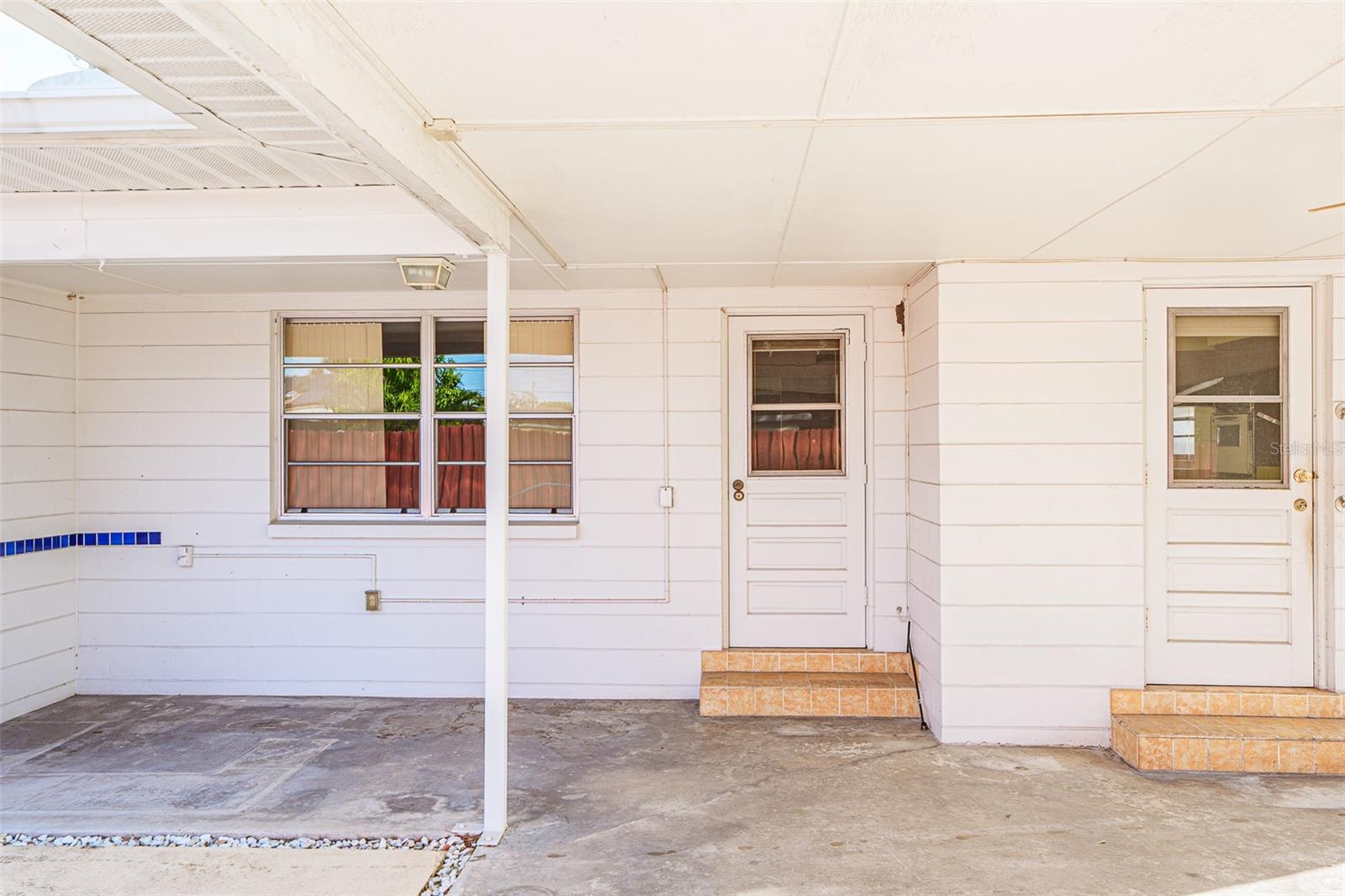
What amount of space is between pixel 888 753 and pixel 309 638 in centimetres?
332

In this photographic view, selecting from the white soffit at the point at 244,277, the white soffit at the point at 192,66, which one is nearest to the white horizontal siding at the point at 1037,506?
the white soffit at the point at 244,277

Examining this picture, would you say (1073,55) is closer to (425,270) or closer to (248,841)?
(425,270)

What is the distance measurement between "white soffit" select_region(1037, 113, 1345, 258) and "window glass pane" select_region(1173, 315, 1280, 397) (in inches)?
14.4

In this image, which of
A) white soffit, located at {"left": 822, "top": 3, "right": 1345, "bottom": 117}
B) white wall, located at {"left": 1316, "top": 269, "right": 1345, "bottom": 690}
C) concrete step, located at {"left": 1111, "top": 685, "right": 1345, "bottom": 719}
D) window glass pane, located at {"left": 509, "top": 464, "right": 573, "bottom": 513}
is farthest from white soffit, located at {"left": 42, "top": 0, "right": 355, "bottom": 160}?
white wall, located at {"left": 1316, "top": 269, "right": 1345, "bottom": 690}

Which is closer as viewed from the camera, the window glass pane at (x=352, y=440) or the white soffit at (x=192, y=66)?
the white soffit at (x=192, y=66)

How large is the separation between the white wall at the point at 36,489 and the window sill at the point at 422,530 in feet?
4.00

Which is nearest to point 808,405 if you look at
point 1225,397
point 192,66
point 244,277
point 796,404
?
point 796,404

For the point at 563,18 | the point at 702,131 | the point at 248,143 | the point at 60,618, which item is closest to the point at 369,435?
the point at 60,618

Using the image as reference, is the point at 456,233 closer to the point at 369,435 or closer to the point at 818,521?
the point at 369,435

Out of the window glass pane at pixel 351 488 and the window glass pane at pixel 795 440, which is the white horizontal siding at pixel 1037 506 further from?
the window glass pane at pixel 351 488

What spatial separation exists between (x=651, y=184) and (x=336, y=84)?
3.86 feet

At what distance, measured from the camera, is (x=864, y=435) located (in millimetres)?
4574

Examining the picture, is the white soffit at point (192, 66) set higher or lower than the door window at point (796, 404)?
higher

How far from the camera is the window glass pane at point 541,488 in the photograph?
15.4 feet
